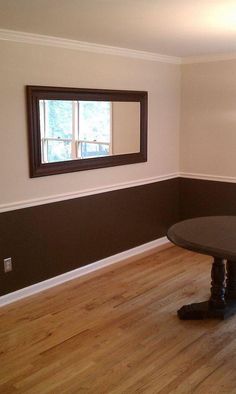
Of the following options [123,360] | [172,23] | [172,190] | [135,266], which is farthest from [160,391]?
[172,190]

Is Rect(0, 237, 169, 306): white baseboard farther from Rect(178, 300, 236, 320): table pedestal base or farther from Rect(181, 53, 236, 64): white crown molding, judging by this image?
Rect(181, 53, 236, 64): white crown molding

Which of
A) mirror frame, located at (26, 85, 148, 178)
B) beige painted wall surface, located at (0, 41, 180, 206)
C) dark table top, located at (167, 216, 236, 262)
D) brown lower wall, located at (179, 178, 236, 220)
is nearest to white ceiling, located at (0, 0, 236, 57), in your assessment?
beige painted wall surface, located at (0, 41, 180, 206)

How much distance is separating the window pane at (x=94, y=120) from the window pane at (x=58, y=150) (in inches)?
8.4

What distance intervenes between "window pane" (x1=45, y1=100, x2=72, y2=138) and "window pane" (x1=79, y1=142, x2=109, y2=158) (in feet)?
0.59

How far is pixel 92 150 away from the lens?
12.4 feet

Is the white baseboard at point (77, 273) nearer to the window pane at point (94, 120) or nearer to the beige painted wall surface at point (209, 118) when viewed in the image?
the beige painted wall surface at point (209, 118)

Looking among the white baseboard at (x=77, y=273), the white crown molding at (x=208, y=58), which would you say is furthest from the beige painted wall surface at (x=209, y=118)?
the white baseboard at (x=77, y=273)

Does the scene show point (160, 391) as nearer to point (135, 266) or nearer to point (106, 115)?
point (135, 266)

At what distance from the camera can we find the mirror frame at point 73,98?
10.6 feet

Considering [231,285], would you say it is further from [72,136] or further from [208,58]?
[208,58]

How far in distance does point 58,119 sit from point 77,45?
0.66m

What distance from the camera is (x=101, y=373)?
2414mm

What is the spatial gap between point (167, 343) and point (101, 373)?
0.54 metres

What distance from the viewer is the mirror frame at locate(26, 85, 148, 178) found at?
3.22m
